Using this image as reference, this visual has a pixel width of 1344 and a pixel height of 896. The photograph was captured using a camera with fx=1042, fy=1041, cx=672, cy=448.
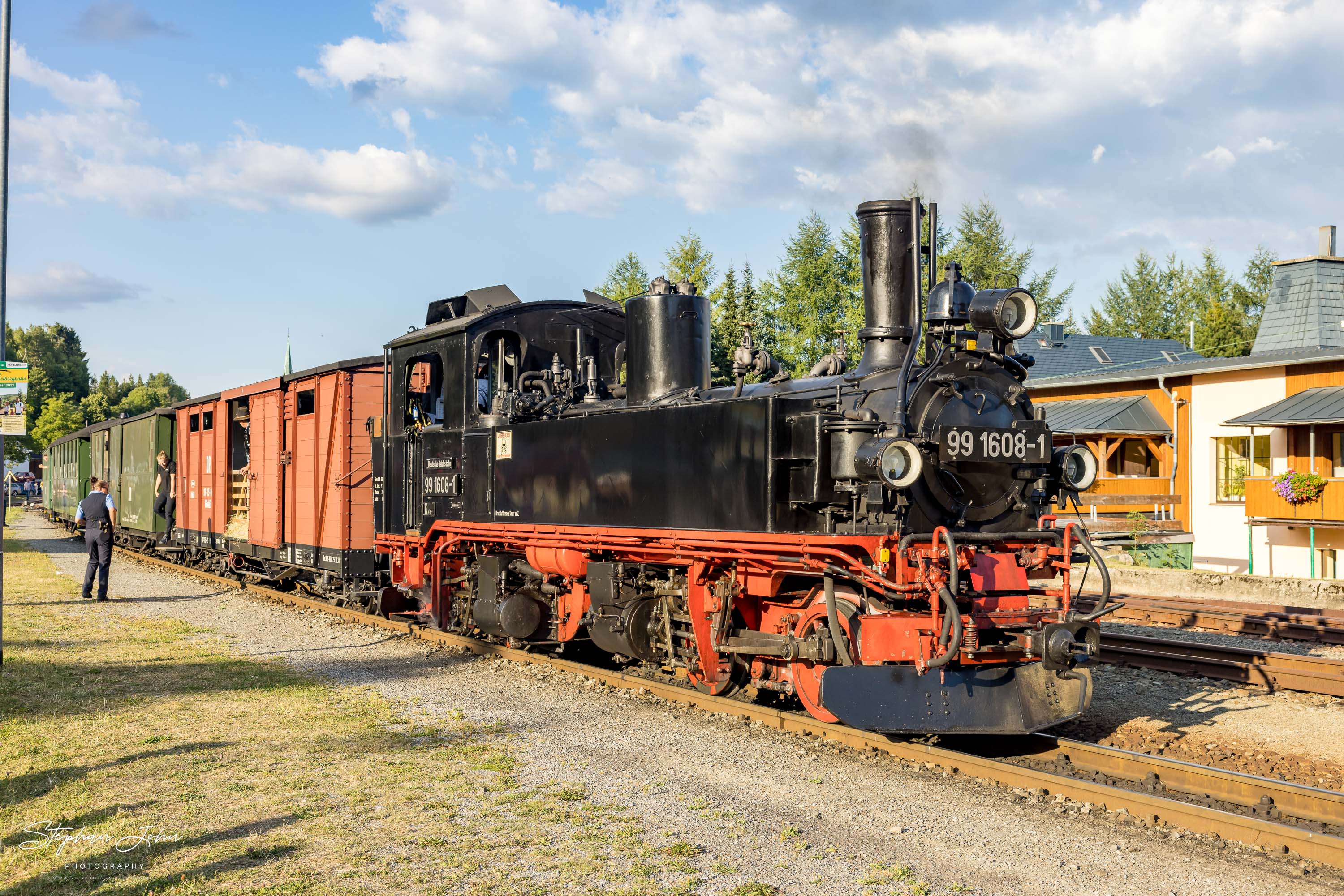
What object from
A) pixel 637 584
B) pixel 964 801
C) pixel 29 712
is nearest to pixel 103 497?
pixel 29 712

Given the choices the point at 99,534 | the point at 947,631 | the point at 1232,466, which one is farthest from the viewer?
the point at 1232,466

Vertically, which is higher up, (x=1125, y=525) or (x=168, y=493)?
(x=168, y=493)

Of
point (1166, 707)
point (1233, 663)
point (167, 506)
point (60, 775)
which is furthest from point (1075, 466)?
point (167, 506)

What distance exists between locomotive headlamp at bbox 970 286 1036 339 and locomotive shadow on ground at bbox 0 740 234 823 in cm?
564

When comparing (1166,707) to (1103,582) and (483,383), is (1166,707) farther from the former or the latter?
(483,383)

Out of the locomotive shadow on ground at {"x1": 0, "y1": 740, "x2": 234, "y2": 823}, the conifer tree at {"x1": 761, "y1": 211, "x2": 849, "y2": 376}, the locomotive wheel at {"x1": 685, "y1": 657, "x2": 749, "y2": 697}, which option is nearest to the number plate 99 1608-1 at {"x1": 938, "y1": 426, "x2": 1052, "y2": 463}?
the locomotive wheel at {"x1": 685, "y1": 657, "x2": 749, "y2": 697}

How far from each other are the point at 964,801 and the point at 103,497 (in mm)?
13988

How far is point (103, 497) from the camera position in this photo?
1533cm

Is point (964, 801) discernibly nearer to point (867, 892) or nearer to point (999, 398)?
point (867, 892)

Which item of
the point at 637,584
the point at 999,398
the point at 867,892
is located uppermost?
the point at 999,398

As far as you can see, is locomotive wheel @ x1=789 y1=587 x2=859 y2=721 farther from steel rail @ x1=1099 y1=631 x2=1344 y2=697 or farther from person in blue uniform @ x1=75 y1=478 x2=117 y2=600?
person in blue uniform @ x1=75 y1=478 x2=117 y2=600

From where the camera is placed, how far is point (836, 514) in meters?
6.72

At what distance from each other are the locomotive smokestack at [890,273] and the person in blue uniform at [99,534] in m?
12.1

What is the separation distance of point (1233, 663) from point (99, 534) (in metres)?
14.3
